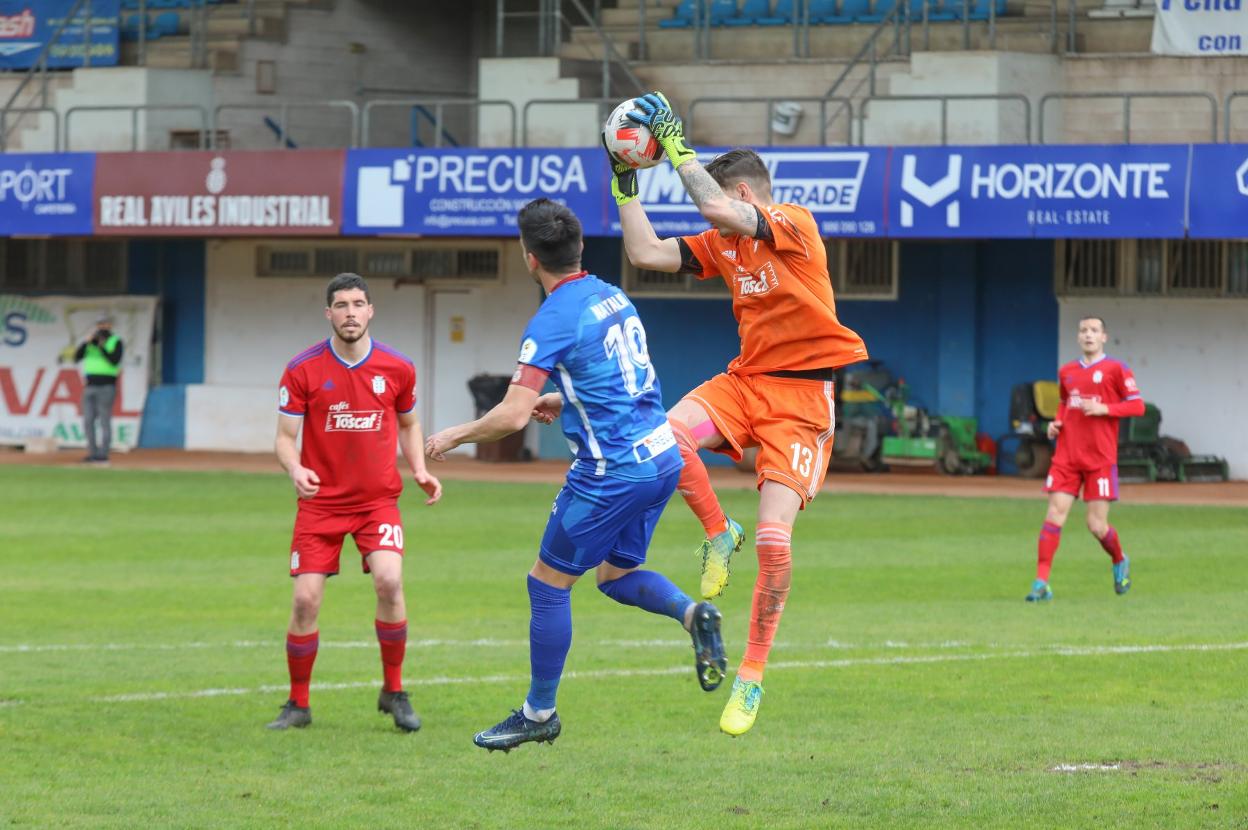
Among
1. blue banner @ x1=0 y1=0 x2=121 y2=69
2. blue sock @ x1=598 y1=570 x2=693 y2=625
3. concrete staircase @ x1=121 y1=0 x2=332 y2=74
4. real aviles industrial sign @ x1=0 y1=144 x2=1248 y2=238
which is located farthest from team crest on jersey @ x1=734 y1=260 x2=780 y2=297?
blue banner @ x1=0 y1=0 x2=121 y2=69

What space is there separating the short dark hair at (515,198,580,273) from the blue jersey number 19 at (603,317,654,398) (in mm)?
337

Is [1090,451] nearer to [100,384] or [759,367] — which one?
[759,367]

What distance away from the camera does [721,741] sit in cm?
1048

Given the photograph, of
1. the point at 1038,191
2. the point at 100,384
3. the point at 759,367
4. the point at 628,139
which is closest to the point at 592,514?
the point at 759,367

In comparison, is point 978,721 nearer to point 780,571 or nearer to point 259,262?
point 780,571

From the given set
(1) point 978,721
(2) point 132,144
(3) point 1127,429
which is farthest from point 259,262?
(1) point 978,721

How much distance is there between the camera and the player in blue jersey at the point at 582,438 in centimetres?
788

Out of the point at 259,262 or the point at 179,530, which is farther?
the point at 259,262

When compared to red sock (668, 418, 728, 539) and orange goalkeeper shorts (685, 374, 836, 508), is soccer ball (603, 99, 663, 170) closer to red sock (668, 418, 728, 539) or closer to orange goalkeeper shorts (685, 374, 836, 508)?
orange goalkeeper shorts (685, 374, 836, 508)

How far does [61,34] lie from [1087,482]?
23043 mm

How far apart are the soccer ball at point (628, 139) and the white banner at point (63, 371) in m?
25.5

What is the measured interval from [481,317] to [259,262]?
412 cm

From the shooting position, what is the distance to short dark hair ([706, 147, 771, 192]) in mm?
8523

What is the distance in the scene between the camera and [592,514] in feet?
26.3
